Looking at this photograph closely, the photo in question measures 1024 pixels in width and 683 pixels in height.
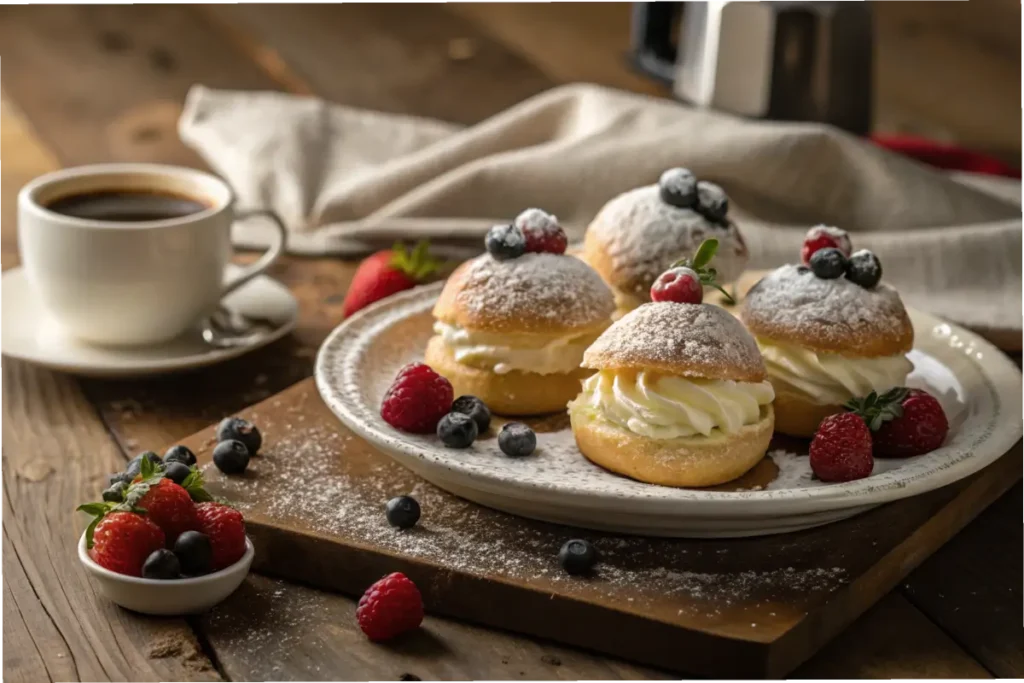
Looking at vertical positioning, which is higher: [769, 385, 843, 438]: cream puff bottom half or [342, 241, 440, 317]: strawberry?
[769, 385, 843, 438]: cream puff bottom half

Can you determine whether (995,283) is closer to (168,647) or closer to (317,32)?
(168,647)

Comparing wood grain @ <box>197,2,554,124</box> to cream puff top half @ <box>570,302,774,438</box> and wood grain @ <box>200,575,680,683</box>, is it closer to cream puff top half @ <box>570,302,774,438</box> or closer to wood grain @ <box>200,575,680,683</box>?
cream puff top half @ <box>570,302,774,438</box>

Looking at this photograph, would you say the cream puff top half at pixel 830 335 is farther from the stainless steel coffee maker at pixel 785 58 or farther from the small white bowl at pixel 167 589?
the stainless steel coffee maker at pixel 785 58

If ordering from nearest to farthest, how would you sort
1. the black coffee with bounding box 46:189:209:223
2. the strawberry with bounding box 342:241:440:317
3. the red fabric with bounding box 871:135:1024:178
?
the black coffee with bounding box 46:189:209:223
the strawberry with bounding box 342:241:440:317
the red fabric with bounding box 871:135:1024:178

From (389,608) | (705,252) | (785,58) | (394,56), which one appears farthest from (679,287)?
(394,56)

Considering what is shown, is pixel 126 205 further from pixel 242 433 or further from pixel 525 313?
pixel 525 313

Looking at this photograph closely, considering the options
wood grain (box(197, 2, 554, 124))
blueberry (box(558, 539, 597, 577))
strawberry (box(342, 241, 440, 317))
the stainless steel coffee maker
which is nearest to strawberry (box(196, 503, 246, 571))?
blueberry (box(558, 539, 597, 577))

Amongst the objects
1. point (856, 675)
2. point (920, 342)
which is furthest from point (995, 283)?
point (856, 675)
